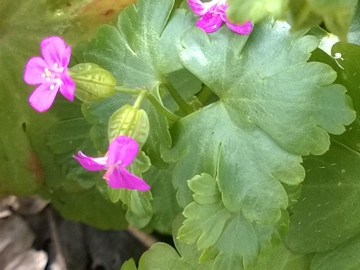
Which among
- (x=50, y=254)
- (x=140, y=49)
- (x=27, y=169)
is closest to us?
(x=140, y=49)

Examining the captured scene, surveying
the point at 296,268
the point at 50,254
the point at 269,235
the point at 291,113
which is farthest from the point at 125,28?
the point at 50,254

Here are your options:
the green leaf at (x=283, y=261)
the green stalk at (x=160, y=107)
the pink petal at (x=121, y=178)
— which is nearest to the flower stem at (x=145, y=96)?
the green stalk at (x=160, y=107)

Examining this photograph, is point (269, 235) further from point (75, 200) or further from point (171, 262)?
point (75, 200)

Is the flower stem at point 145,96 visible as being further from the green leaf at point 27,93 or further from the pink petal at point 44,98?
the green leaf at point 27,93

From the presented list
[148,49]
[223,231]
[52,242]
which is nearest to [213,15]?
[148,49]

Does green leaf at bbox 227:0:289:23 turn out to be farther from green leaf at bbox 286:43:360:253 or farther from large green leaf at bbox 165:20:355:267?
green leaf at bbox 286:43:360:253

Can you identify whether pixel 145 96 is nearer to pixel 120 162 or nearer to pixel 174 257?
pixel 120 162
